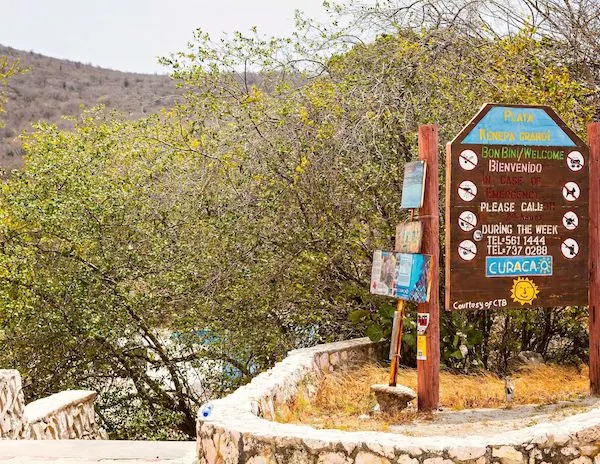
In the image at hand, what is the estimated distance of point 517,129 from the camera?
7.51 metres

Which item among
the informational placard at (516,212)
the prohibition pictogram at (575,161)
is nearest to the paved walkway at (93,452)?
the informational placard at (516,212)

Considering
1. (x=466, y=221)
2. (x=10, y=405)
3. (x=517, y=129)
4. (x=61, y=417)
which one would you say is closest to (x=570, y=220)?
(x=517, y=129)

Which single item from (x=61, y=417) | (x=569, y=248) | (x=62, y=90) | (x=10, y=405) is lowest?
(x=61, y=417)

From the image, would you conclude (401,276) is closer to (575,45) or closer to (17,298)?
(575,45)

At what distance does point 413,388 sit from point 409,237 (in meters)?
1.74

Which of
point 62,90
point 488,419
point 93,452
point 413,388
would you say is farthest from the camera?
point 62,90

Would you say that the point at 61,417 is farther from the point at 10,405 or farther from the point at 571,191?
the point at 571,191

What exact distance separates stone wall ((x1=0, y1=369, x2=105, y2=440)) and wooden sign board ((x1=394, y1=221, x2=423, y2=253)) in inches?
147

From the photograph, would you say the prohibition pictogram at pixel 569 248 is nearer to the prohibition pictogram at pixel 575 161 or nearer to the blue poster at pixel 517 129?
the prohibition pictogram at pixel 575 161

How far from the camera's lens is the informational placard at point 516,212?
732 centimetres

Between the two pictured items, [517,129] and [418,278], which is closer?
[418,278]

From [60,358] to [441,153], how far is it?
6.42 m

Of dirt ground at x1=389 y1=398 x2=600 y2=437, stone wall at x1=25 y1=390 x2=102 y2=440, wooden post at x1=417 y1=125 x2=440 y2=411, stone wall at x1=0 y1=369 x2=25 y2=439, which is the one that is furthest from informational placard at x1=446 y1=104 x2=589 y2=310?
stone wall at x1=25 y1=390 x2=102 y2=440

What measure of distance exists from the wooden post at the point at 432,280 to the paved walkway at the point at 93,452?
2.06 metres
